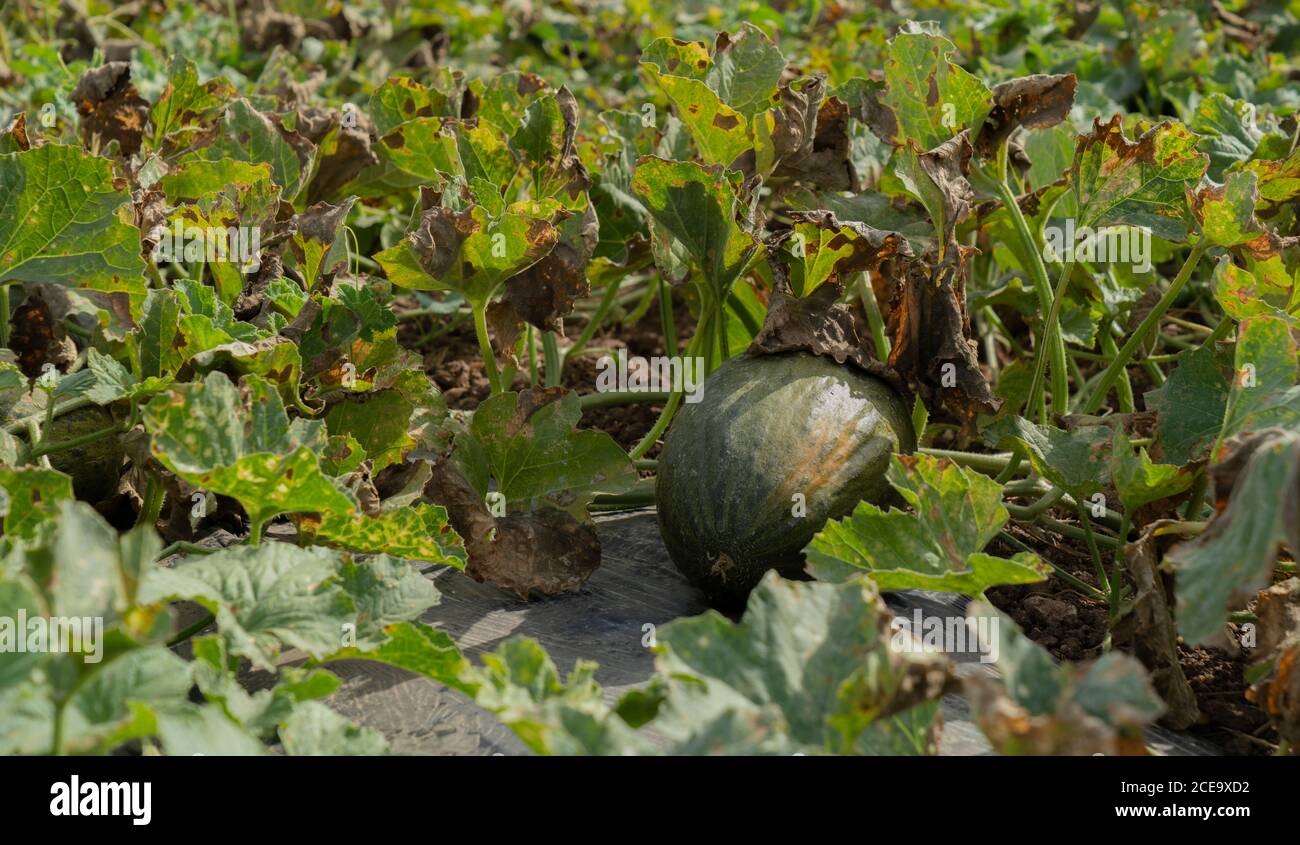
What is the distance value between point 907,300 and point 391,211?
178cm

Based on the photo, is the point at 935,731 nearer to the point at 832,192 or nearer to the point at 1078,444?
the point at 1078,444

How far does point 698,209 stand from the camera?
7.94 ft

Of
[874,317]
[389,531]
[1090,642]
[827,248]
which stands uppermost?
[827,248]

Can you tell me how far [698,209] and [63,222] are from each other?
41.0 inches

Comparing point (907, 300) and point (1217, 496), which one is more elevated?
point (907, 300)

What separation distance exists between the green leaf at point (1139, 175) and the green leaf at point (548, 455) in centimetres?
95

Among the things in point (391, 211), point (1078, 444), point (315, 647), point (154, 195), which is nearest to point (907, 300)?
point (1078, 444)

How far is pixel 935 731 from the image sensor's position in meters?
1.62

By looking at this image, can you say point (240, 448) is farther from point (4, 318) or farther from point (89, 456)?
point (4, 318)

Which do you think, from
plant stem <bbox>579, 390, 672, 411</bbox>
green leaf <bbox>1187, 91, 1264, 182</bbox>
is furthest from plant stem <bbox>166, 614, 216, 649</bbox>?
green leaf <bbox>1187, 91, 1264, 182</bbox>

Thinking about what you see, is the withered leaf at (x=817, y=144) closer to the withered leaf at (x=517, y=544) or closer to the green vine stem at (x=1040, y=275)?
the green vine stem at (x=1040, y=275)

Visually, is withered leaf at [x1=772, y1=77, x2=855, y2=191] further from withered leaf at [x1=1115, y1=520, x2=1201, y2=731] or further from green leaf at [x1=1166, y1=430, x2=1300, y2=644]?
green leaf at [x1=1166, y1=430, x2=1300, y2=644]

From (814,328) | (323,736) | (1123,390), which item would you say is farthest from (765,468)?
(1123,390)

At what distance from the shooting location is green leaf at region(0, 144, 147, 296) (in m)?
Answer: 2.21
